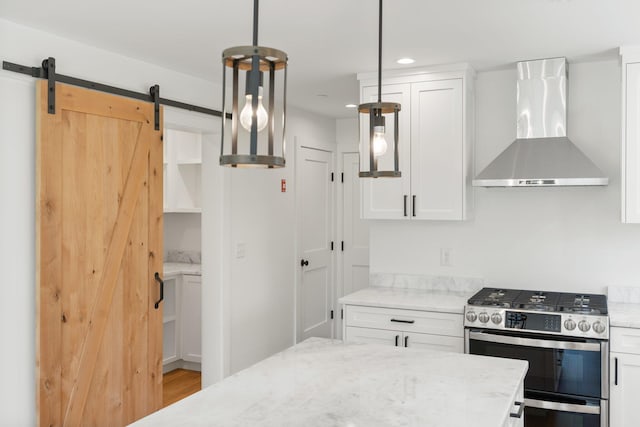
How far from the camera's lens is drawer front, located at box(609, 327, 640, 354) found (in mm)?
3148

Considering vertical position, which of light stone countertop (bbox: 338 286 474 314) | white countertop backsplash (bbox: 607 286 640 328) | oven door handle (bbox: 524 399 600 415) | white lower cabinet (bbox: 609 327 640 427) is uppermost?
white countertop backsplash (bbox: 607 286 640 328)

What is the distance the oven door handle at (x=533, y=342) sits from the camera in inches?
126

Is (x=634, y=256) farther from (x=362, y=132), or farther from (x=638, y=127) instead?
(x=362, y=132)

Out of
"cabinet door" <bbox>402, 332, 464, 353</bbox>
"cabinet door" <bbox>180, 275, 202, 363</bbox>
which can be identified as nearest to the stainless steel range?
"cabinet door" <bbox>402, 332, 464, 353</bbox>

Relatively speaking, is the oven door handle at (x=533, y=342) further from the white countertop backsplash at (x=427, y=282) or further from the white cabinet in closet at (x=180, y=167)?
the white cabinet in closet at (x=180, y=167)

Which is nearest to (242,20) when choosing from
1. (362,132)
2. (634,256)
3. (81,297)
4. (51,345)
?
(362,132)

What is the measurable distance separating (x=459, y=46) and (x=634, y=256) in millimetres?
1783

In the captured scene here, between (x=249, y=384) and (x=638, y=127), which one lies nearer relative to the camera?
(x=249, y=384)

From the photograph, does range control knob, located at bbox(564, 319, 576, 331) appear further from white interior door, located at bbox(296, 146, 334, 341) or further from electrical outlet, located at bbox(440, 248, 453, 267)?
white interior door, located at bbox(296, 146, 334, 341)

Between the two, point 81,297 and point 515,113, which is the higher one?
point 515,113

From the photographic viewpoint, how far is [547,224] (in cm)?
389

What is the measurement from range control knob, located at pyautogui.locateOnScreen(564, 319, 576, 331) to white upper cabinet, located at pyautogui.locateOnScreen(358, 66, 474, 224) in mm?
972

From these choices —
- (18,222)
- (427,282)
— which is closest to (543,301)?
(427,282)

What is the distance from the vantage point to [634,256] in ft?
12.0
